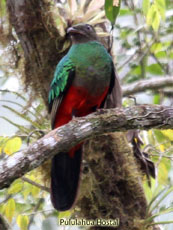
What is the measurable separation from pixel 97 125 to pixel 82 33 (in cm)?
117

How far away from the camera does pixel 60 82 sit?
3959 mm

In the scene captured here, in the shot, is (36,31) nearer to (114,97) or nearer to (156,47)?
(114,97)

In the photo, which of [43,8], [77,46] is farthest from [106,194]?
[43,8]

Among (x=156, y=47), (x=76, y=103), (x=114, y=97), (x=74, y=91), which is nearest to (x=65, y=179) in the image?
(x=76, y=103)

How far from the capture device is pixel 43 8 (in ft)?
13.7

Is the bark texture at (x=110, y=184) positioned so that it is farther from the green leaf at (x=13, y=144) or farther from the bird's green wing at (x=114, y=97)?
the green leaf at (x=13, y=144)

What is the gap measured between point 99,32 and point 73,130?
1542 millimetres

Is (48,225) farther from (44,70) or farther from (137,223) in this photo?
(44,70)

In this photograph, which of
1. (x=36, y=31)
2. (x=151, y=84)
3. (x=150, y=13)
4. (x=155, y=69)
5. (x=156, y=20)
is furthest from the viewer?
(x=155, y=69)

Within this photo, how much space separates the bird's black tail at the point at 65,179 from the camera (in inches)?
150

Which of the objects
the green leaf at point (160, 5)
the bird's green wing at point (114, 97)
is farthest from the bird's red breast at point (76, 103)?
the green leaf at point (160, 5)

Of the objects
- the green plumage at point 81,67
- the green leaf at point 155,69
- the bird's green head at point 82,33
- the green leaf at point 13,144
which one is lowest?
the green leaf at point 13,144

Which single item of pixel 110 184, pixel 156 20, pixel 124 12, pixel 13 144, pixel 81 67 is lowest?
pixel 110 184

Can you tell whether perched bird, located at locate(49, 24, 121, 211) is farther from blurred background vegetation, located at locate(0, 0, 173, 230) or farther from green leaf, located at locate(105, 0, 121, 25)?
green leaf, located at locate(105, 0, 121, 25)
